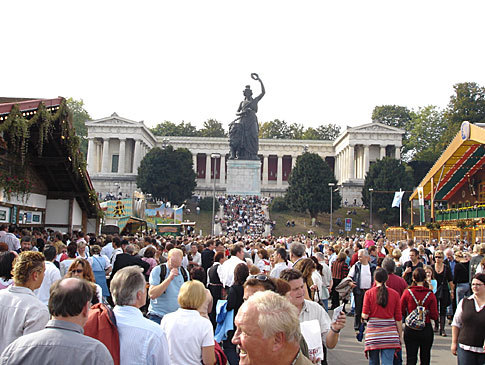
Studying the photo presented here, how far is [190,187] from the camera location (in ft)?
240

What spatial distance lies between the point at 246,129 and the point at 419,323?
45.3m

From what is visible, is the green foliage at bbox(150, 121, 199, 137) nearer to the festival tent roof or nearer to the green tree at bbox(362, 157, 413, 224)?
the green tree at bbox(362, 157, 413, 224)

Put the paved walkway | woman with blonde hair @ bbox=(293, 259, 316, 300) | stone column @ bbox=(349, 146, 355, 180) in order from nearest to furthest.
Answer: woman with blonde hair @ bbox=(293, 259, 316, 300), the paved walkway, stone column @ bbox=(349, 146, 355, 180)

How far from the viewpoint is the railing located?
1259 inches

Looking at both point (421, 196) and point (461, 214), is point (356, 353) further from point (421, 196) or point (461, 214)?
point (421, 196)

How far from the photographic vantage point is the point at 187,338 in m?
4.79

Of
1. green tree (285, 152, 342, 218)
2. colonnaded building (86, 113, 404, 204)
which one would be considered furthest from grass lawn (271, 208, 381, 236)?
colonnaded building (86, 113, 404, 204)

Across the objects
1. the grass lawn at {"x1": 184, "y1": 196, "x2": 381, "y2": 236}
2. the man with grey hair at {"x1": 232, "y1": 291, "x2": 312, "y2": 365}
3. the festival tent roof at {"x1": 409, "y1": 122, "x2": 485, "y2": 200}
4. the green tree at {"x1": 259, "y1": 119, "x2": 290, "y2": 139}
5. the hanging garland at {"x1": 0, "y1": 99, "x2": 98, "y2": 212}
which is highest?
the green tree at {"x1": 259, "y1": 119, "x2": 290, "y2": 139}

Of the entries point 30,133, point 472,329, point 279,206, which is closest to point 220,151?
point 279,206

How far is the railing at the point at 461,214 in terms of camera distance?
32.0 meters

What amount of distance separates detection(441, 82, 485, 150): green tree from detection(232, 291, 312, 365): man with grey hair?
76164 millimetres

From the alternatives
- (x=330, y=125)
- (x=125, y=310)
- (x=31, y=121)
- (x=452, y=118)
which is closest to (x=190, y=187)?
(x=452, y=118)

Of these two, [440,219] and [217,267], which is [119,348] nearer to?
[217,267]

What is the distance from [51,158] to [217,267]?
414 inches
